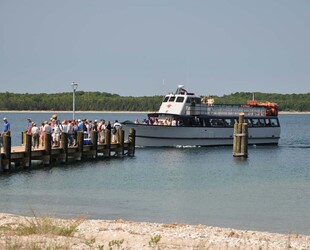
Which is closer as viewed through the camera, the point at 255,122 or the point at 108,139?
the point at 108,139

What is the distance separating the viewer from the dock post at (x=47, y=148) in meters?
35.9

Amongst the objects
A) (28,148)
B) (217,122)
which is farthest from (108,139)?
(217,122)

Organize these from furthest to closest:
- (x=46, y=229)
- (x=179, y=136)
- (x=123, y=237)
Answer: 1. (x=179, y=136)
2. (x=123, y=237)
3. (x=46, y=229)

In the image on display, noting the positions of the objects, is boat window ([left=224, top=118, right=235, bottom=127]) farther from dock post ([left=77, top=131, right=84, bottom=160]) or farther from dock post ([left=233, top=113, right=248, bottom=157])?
dock post ([left=77, top=131, right=84, bottom=160])

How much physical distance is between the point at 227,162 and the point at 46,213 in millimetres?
24213

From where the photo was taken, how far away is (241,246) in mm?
15383

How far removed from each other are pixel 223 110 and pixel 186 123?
4.75 metres

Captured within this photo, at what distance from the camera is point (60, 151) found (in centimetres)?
3847

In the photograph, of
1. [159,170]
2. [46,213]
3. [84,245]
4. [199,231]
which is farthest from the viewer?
[159,170]

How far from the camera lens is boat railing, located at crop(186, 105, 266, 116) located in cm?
5689

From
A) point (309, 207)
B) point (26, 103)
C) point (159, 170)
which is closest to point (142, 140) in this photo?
point (159, 170)

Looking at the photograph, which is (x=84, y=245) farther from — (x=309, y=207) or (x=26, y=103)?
(x=26, y=103)

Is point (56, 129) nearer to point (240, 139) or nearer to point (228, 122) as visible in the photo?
point (240, 139)

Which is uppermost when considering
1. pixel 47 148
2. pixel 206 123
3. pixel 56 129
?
pixel 206 123
